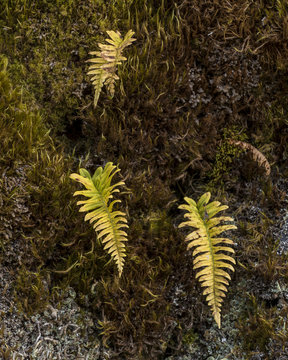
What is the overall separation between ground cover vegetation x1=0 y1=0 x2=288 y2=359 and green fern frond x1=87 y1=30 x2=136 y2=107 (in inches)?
7.3

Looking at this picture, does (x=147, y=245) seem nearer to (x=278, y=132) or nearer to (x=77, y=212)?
(x=77, y=212)

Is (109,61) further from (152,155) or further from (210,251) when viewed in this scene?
(210,251)

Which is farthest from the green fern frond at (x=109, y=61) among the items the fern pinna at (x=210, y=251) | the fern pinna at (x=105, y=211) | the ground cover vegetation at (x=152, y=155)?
the fern pinna at (x=210, y=251)

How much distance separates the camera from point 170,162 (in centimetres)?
365

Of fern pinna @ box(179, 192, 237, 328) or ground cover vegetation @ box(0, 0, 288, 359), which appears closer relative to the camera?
fern pinna @ box(179, 192, 237, 328)

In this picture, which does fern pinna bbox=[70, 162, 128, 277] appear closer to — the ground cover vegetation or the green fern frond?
the ground cover vegetation

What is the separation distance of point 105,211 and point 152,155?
2.49 feet

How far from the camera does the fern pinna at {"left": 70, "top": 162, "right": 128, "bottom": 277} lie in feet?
9.82

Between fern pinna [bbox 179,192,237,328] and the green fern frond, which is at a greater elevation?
the green fern frond

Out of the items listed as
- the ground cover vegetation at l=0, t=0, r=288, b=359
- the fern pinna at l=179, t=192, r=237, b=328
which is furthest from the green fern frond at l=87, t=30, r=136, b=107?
the fern pinna at l=179, t=192, r=237, b=328

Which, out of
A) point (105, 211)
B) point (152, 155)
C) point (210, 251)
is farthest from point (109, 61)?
point (210, 251)

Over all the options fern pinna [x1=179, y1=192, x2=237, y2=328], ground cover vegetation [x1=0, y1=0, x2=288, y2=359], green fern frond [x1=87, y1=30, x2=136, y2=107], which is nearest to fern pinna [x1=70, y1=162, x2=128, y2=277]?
ground cover vegetation [x1=0, y1=0, x2=288, y2=359]

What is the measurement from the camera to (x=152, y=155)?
142 inches

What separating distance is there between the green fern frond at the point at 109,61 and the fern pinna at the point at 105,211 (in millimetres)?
592
